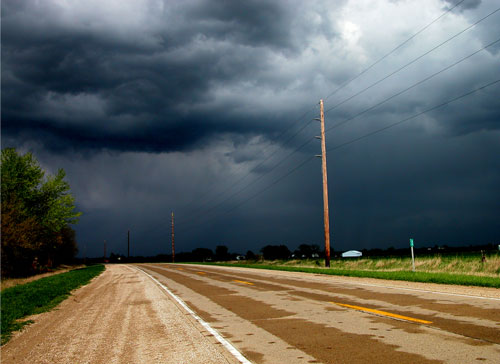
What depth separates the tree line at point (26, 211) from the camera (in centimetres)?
3275

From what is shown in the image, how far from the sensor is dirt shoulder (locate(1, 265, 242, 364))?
6297 millimetres

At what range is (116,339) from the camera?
303 inches

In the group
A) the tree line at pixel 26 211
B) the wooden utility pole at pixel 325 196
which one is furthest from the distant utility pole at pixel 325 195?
the tree line at pixel 26 211

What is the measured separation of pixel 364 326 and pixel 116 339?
191 inches

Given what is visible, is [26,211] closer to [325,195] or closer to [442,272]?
[325,195]

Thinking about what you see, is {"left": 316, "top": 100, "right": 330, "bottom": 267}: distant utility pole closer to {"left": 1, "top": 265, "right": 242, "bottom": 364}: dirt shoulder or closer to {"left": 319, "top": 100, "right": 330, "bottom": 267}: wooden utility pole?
{"left": 319, "top": 100, "right": 330, "bottom": 267}: wooden utility pole

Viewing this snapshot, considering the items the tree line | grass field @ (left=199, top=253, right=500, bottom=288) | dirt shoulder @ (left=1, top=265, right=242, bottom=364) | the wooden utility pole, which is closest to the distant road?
dirt shoulder @ (left=1, top=265, right=242, bottom=364)

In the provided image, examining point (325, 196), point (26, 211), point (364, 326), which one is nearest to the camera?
point (364, 326)

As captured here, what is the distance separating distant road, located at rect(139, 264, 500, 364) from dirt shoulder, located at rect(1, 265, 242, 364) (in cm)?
63

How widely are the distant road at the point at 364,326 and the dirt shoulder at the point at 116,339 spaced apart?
0.63 metres

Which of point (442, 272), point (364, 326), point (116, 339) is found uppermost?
point (364, 326)

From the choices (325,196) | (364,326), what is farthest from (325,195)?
(364,326)

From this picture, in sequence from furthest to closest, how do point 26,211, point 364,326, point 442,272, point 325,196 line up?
point 26,211 → point 325,196 → point 442,272 → point 364,326

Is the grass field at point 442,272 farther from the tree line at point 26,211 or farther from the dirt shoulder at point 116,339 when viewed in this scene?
the tree line at point 26,211
